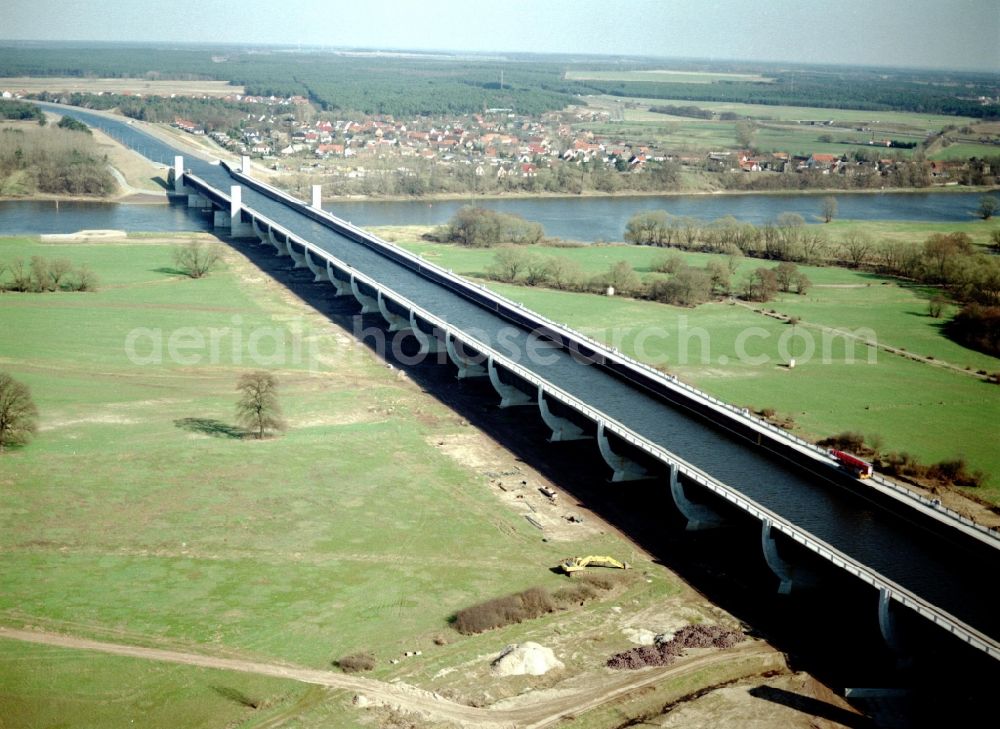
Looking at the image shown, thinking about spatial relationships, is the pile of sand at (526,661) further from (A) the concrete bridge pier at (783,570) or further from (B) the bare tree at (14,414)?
(B) the bare tree at (14,414)

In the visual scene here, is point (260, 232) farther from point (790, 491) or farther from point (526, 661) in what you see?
point (526, 661)

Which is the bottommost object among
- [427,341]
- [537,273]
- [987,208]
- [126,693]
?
[126,693]

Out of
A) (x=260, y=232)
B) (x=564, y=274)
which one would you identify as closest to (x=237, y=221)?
(x=260, y=232)

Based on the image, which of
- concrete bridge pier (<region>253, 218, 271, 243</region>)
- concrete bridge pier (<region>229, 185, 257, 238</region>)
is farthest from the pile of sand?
concrete bridge pier (<region>229, 185, 257, 238</region>)

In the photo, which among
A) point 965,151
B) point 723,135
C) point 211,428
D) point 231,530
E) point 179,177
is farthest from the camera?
point 723,135

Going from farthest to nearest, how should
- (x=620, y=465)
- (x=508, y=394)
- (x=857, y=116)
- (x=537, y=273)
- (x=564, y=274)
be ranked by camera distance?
(x=857, y=116) → (x=537, y=273) → (x=564, y=274) → (x=508, y=394) → (x=620, y=465)

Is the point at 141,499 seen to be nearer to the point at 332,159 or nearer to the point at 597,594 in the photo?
the point at 597,594

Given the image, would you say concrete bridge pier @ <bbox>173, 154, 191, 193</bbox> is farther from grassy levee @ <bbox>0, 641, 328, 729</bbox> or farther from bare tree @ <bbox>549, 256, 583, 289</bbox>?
grassy levee @ <bbox>0, 641, 328, 729</bbox>
